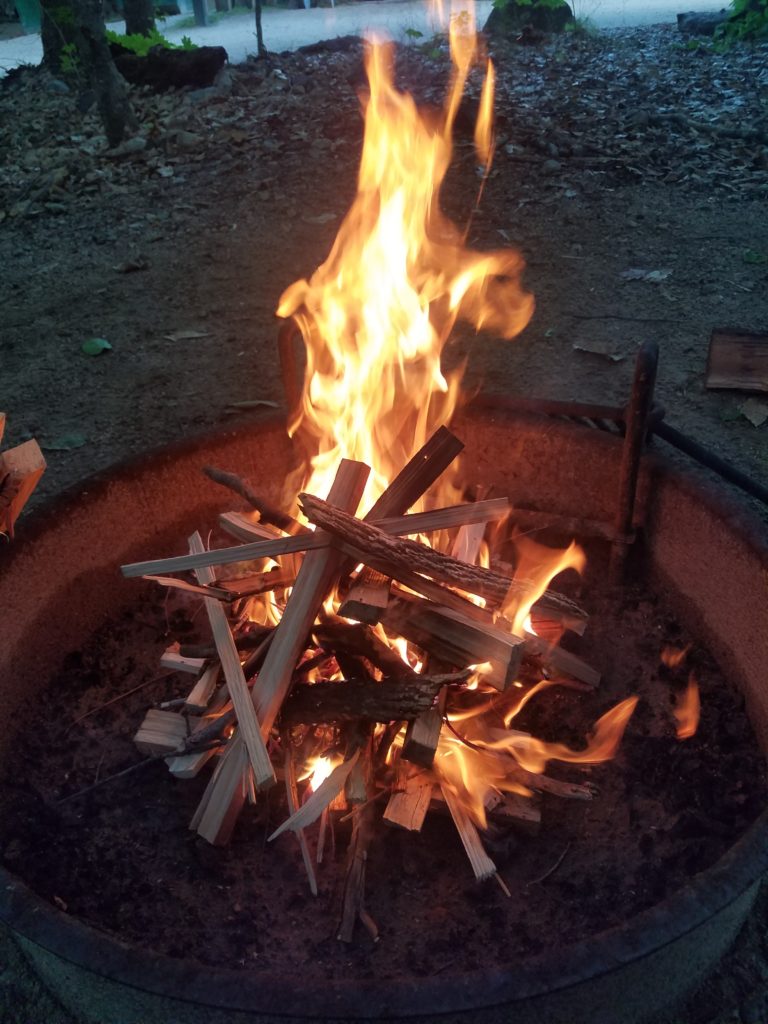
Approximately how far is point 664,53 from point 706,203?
457 centimetres

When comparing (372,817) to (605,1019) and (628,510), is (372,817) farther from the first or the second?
(628,510)

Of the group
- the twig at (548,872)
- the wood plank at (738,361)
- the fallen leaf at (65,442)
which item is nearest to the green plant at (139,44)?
the fallen leaf at (65,442)

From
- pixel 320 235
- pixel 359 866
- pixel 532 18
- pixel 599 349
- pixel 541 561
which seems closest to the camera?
pixel 359 866

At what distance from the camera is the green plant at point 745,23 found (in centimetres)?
962

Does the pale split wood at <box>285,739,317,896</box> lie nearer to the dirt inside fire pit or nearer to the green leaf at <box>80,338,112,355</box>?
the dirt inside fire pit

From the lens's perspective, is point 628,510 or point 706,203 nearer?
point 628,510

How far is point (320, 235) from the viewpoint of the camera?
5.85 metres

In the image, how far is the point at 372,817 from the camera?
209 centimetres

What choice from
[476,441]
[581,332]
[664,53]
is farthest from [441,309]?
[664,53]

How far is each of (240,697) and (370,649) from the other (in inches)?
14.1

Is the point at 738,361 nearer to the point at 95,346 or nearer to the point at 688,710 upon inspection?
the point at 688,710

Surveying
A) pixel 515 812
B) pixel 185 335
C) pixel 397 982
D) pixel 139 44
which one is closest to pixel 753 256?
pixel 185 335

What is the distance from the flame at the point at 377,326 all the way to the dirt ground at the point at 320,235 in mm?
1070

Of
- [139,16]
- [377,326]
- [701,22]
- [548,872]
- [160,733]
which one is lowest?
[548,872]
